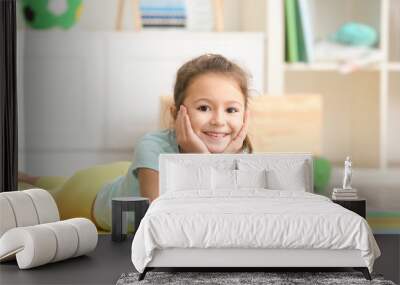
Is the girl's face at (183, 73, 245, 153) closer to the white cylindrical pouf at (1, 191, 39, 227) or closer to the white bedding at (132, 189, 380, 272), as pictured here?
the white cylindrical pouf at (1, 191, 39, 227)

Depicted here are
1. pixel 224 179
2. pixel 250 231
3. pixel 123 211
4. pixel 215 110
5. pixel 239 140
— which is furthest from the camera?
pixel 239 140

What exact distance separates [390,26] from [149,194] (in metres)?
2.67

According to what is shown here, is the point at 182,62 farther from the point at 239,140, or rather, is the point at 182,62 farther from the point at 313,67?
the point at 313,67

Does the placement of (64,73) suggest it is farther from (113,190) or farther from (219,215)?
(219,215)

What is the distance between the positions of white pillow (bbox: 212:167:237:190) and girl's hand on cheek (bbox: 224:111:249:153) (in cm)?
72

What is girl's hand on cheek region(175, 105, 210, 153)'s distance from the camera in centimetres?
713

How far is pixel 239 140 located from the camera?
7.20 metres

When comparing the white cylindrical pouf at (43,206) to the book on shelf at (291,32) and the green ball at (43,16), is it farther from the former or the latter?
the book on shelf at (291,32)

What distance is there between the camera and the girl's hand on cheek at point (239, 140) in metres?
7.16

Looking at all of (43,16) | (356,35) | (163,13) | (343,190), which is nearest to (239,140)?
(343,190)

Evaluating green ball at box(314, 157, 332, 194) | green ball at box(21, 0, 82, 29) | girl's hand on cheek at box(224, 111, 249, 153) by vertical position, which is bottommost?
green ball at box(314, 157, 332, 194)

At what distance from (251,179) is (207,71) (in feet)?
4.20

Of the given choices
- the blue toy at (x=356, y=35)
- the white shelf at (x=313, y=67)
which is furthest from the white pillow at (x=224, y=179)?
the blue toy at (x=356, y=35)

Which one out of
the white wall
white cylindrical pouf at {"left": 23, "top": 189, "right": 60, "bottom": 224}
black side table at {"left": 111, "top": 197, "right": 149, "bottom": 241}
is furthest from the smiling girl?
white cylindrical pouf at {"left": 23, "top": 189, "right": 60, "bottom": 224}
